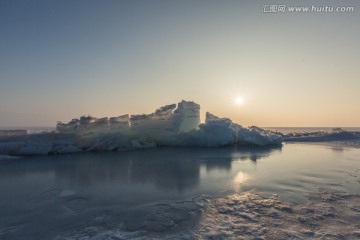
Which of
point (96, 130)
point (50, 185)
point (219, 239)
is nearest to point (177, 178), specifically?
point (50, 185)

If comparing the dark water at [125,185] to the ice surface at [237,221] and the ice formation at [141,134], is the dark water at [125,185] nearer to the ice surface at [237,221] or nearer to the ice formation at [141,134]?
the ice surface at [237,221]

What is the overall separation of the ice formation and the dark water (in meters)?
4.21

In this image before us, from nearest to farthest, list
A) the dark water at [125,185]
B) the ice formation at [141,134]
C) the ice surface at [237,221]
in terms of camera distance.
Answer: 1. the ice surface at [237,221]
2. the dark water at [125,185]
3. the ice formation at [141,134]

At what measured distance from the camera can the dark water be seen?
486 cm

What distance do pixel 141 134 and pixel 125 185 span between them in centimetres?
1067

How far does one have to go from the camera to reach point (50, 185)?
6801mm

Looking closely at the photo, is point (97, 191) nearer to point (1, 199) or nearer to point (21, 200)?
point (21, 200)

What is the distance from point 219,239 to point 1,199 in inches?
195

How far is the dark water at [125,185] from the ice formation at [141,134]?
4.21 meters

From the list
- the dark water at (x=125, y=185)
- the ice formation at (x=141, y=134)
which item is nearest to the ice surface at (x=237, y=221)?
the dark water at (x=125, y=185)

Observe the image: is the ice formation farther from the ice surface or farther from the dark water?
the ice surface

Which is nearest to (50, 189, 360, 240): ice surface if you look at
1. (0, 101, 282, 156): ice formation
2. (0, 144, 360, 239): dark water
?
(0, 144, 360, 239): dark water

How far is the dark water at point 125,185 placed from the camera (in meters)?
4.86

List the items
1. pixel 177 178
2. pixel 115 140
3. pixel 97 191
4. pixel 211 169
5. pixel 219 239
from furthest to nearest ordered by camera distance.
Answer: pixel 115 140 → pixel 211 169 → pixel 177 178 → pixel 97 191 → pixel 219 239
